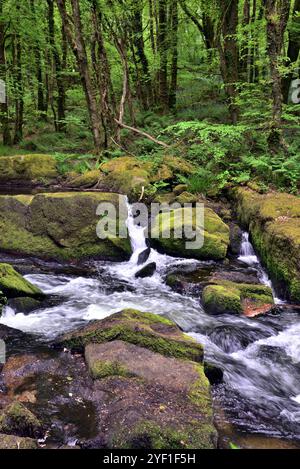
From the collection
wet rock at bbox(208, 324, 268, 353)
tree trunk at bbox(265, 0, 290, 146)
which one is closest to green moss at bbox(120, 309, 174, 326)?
wet rock at bbox(208, 324, 268, 353)

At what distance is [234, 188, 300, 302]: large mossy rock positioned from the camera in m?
6.89

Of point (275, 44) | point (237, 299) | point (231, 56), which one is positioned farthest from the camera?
point (231, 56)

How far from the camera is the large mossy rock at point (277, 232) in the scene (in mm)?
6887

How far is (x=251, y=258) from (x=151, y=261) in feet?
7.22

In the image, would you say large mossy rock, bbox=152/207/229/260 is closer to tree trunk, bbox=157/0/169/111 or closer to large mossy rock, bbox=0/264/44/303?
large mossy rock, bbox=0/264/44/303

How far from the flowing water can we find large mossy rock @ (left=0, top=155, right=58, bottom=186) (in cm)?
620

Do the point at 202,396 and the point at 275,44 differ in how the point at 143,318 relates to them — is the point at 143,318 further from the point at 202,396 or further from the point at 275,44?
the point at 275,44

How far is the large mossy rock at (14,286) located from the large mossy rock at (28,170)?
7.43 meters

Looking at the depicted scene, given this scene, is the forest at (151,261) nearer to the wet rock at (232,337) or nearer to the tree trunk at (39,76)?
the wet rock at (232,337)

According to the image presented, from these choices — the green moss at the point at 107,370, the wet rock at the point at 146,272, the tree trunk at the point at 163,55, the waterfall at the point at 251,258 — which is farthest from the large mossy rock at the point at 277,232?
the tree trunk at the point at 163,55

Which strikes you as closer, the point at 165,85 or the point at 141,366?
the point at 141,366

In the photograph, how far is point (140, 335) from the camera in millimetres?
4762

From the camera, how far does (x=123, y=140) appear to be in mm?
15484

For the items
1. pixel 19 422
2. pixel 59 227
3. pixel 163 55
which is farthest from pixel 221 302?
pixel 163 55
